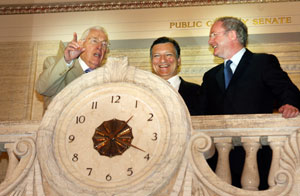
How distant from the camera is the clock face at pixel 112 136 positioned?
4.57m

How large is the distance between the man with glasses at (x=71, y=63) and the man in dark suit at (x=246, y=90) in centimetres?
139

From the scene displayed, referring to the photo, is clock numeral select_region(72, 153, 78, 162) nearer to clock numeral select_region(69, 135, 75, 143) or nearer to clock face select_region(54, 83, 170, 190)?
clock face select_region(54, 83, 170, 190)

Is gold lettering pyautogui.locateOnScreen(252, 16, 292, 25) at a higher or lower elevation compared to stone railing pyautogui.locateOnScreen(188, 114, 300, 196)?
higher

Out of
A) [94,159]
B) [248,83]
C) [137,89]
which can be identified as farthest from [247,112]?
[94,159]

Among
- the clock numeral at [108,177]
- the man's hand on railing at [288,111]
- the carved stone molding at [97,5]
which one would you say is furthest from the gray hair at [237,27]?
the carved stone molding at [97,5]

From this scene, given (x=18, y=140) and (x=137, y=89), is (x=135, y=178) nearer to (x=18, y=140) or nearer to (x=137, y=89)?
(x=137, y=89)

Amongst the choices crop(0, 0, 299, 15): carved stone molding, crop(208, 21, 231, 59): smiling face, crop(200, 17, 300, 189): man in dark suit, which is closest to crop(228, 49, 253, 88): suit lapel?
crop(200, 17, 300, 189): man in dark suit

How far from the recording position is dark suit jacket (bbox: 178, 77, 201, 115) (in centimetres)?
559

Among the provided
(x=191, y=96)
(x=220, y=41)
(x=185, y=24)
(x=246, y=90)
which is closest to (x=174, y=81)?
(x=191, y=96)

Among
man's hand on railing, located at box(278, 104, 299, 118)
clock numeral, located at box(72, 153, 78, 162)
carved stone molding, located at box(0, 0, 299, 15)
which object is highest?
carved stone molding, located at box(0, 0, 299, 15)

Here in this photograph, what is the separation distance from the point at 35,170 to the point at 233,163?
5.44ft

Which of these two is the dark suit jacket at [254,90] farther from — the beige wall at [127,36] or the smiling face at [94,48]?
the beige wall at [127,36]

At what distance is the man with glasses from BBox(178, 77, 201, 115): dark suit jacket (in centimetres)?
111

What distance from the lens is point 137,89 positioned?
4895 millimetres
